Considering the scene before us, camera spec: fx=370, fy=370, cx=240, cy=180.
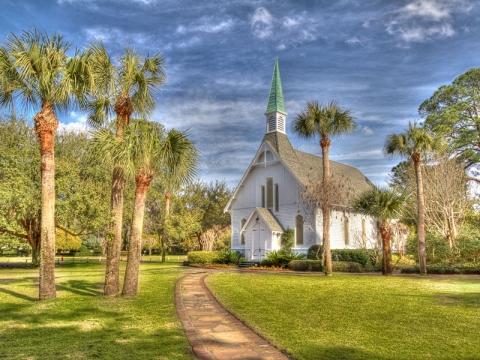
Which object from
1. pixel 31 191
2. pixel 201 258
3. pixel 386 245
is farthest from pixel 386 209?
pixel 31 191

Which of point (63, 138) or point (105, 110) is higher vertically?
point (63, 138)

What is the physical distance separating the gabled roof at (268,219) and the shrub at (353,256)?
16.3 feet

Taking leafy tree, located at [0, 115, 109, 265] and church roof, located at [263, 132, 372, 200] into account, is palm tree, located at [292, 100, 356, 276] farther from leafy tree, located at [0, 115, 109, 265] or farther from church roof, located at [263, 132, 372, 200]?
leafy tree, located at [0, 115, 109, 265]

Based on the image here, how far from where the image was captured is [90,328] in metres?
7.66

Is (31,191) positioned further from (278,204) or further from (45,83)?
(278,204)

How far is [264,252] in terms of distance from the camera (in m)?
30.3

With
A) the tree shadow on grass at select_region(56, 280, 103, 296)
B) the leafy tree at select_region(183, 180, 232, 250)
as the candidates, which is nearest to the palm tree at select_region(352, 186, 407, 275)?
the tree shadow on grass at select_region(56, 280, 103, 296)

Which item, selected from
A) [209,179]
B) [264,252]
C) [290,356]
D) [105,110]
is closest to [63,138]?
[209,179]

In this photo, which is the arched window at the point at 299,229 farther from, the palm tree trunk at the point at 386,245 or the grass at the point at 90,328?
the grass at the point at 90,328

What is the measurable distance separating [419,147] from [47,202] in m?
17.9

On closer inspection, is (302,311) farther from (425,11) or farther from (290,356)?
(425,11)

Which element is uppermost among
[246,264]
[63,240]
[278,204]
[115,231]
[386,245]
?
[278,204]

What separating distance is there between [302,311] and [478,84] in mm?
31942

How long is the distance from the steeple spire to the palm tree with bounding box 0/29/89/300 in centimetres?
2400
